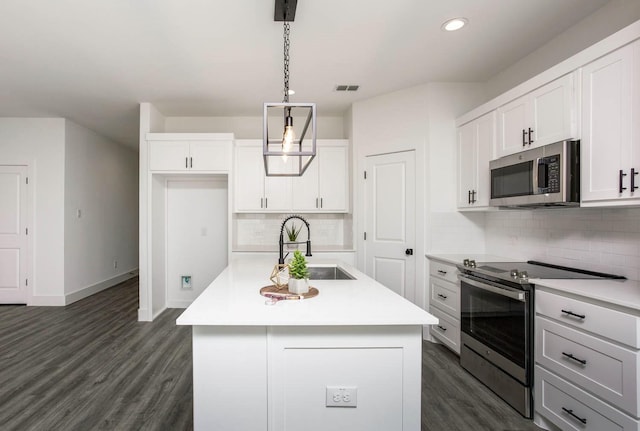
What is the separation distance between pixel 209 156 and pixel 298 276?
2762 mm

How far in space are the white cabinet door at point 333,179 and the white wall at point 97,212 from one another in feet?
12.4

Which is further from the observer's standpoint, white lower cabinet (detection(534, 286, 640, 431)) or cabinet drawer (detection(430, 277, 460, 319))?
cabinet drawer (detection(430, 277, 460, 319))

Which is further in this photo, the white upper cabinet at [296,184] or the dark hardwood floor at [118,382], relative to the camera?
the white upper cabinet at [296,184]

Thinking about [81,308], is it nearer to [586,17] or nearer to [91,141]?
[91,141]

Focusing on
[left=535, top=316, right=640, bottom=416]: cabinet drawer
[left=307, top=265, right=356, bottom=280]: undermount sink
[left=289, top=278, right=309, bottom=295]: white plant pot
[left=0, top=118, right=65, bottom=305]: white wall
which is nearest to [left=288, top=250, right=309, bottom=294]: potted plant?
[left=289, top=278, right=309, bottom=295]: white plant pot

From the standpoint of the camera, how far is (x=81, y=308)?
14.5ft

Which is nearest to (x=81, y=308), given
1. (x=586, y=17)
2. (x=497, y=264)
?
(x=497, y=264)

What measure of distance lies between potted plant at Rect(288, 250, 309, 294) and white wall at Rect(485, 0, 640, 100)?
256 centimetres

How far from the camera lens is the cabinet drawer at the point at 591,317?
4.83 feet

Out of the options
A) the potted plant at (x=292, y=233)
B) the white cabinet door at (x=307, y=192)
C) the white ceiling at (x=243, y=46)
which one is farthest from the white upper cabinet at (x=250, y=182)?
the white ceiling at (x=243, y=46)

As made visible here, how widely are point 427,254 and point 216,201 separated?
9.67ft

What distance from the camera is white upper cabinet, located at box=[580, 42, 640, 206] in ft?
5.40

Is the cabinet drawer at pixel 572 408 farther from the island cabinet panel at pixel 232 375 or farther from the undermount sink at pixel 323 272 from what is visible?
the island cabinet panel at pixel 232 375

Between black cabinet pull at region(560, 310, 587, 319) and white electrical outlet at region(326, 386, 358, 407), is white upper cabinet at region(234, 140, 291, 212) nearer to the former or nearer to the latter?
white electrical outlet at region(326, 386, 358, 407)
